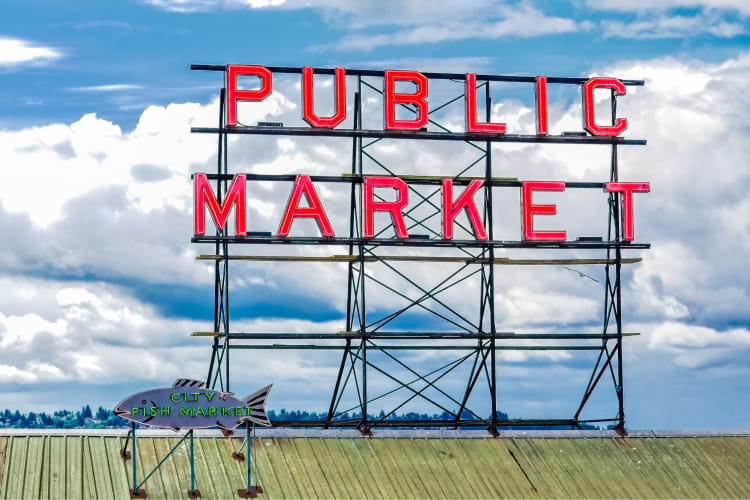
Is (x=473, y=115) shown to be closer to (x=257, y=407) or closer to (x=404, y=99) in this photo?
(x=404, y=99)

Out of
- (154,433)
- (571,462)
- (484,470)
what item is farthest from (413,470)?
(154,433)

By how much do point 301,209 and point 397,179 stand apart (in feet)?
12.1

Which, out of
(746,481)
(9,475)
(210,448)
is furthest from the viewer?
(746,481)

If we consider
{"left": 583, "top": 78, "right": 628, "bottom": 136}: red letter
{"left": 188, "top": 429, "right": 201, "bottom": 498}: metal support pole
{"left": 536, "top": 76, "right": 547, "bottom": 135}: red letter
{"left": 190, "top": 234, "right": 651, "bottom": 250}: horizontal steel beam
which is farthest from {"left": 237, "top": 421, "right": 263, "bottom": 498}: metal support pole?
{"left": 583, "top": 78, "right": 628, "bottom": 136}: red letter

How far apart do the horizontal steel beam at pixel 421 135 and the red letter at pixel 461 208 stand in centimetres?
174

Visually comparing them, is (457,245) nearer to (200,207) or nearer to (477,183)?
(477,183)

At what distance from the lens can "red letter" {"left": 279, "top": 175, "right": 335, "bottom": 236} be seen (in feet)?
155

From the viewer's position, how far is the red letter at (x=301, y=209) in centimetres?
4716

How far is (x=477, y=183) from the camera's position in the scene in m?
A: 48.9

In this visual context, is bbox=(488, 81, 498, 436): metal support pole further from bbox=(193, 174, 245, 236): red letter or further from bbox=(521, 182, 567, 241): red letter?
bbox=(193, 174, 245, 236): red letter

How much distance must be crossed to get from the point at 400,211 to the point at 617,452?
1175 centimetres

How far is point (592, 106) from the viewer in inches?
2003

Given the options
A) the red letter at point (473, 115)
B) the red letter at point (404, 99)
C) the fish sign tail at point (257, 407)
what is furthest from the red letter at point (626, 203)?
the fish sign tail at point (257, 407)

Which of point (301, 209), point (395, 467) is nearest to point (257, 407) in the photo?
point (395, 467)
